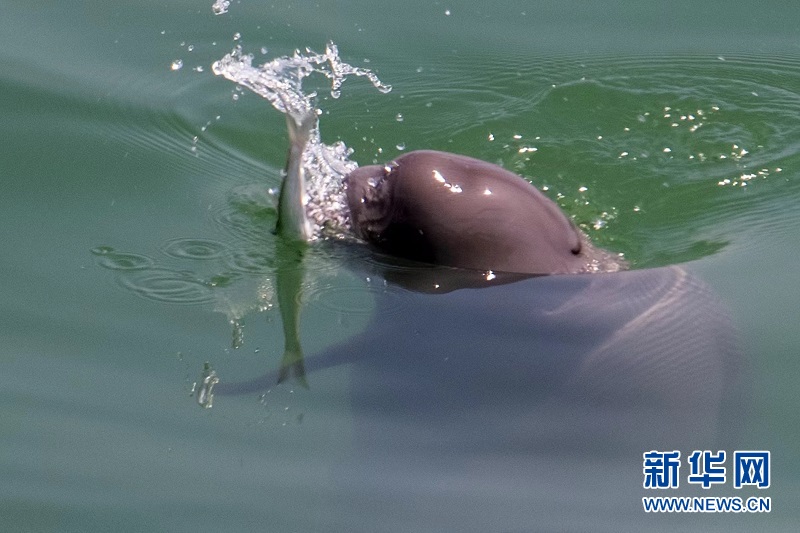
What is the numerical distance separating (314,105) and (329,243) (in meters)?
1.70

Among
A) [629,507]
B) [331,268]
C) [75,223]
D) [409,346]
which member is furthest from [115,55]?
[629,507]

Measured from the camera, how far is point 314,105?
261 inches

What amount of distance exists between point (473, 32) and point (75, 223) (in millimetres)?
2966

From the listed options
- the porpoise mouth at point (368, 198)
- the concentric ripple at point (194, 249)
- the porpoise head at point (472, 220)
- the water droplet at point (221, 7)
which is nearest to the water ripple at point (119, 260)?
the concentric ripple at point (194, 249)

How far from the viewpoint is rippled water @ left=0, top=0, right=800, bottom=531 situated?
4.18 meters

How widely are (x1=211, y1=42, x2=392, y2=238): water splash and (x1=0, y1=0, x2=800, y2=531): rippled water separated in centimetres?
10

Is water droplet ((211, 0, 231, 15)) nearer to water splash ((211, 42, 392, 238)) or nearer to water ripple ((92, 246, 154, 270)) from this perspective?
water splash ((211, 42, 392, 238))

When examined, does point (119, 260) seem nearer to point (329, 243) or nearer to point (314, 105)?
point (329, 243)

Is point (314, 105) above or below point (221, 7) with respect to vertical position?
below

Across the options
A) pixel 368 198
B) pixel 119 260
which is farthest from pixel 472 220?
pixel 119 260

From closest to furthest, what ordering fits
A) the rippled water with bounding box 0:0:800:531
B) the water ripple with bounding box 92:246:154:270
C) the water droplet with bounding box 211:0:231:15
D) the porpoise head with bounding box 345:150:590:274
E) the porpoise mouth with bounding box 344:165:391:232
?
the rippled water with bounding box 0:0:800:531
the porpoise head with bounding box 345:150:590:274
the porpoise mouth with bounding box 344:165:391:232
the water ripple with bounding box 92:246:154:270
the water droplet with bounding box 211:0:231:15

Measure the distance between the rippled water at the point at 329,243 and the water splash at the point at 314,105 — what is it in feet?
0.34

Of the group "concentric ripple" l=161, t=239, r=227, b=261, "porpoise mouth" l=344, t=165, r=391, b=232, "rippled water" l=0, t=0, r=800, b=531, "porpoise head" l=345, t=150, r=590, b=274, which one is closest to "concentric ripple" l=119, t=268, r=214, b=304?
"rippled water" l=0, t=0, r=800, b=531

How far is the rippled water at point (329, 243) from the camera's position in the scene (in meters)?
4.18
